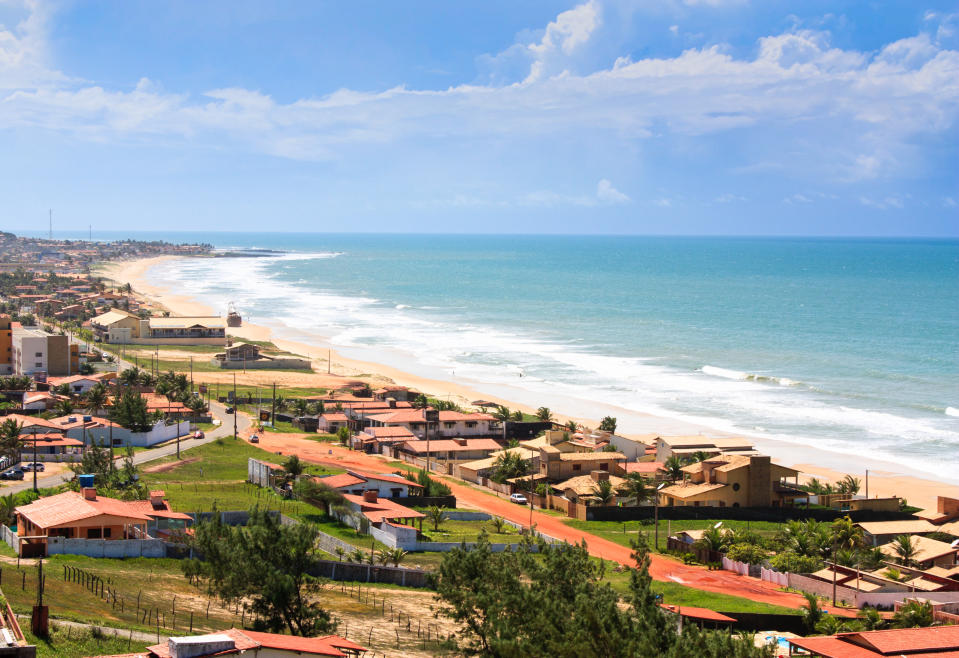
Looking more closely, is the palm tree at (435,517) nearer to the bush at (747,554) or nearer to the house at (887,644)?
the bush at (747,554)

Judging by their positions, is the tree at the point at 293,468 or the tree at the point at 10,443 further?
the tree at the point at 10,443

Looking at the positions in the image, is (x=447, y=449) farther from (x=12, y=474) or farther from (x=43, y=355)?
(x=43, y=355)

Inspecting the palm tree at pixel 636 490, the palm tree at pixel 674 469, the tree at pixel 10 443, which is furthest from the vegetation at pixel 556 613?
the tree at pixel 10 443

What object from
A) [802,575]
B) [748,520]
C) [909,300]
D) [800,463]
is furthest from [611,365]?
[909,300]

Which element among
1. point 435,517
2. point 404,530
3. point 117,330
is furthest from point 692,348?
point 404,530

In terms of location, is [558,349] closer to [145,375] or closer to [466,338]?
[466,338]
